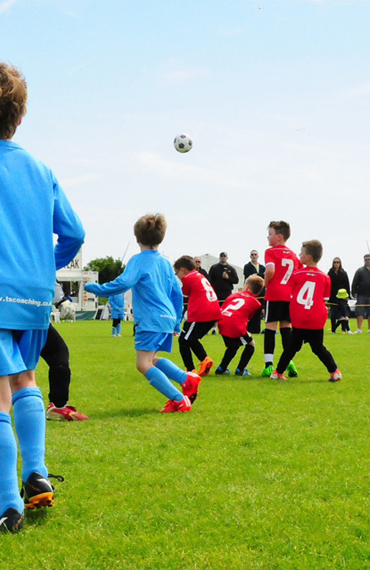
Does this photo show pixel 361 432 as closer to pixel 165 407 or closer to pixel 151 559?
pixel 165 407

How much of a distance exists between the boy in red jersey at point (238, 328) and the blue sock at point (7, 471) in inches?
258

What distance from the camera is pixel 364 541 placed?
111 inches

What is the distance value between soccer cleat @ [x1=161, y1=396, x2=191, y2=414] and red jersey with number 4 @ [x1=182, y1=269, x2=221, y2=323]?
305cm

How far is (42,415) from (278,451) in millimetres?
1812

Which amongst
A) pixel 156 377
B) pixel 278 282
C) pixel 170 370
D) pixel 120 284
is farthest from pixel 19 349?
pixel 278 282

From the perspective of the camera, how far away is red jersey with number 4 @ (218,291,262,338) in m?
9.57

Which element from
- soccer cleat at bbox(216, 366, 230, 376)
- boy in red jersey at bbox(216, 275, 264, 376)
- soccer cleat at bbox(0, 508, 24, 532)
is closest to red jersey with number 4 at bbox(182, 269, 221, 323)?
A: boy in red jersey at bbox(216, 275, 264, 376)

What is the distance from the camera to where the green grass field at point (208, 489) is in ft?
8.91

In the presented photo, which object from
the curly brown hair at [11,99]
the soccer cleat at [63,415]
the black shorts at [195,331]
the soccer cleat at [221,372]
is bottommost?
the soccer cleat at [221,372]

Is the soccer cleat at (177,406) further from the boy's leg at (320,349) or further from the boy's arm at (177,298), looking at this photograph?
the boy's leg at (320,349)

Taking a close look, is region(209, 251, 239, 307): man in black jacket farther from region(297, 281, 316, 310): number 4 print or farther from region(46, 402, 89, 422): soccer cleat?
region(46, 402, 89, 422): soccer cleat

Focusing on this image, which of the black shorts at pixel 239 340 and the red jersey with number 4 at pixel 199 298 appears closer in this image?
the red jersey with number 4 at pixel 199 298

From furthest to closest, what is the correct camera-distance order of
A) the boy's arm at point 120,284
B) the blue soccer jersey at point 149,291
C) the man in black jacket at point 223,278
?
the man in black jacket at point 223,278 → the blue soccer jersey at point 149,291 → the boy's arm at point 120,284

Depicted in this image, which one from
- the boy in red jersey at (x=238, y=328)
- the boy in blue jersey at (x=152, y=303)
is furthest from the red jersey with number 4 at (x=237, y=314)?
the boy in blue jersey at (x=152, y=303)
